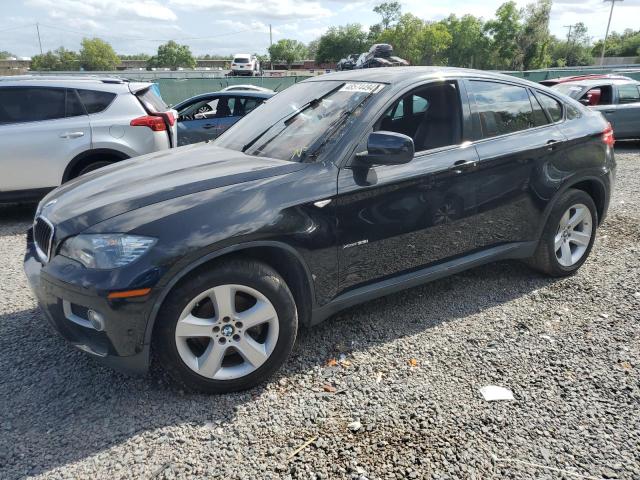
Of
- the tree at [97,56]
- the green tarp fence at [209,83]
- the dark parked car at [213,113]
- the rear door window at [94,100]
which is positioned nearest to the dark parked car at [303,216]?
the rear door window at [94,100]

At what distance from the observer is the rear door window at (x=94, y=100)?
6.17 m

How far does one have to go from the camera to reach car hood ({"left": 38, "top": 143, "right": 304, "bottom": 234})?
8.70ft

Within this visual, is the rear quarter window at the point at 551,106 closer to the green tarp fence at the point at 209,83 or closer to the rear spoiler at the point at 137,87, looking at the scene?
the rear spoiler at the point at 137,87

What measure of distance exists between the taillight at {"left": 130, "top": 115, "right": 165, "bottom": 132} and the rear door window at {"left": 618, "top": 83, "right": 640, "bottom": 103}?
9.98m

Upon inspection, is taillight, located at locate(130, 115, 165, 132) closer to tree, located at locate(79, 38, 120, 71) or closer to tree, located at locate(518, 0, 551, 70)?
tree, located at locate(518, 0, 551, 70)

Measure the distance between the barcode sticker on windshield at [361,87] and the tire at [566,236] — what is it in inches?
69.3

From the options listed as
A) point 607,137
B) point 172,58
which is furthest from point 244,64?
point 172,58

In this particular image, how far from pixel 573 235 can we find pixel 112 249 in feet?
11.7

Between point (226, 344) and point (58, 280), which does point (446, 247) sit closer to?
point (226, 344)

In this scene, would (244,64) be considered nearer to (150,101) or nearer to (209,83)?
(209,83)

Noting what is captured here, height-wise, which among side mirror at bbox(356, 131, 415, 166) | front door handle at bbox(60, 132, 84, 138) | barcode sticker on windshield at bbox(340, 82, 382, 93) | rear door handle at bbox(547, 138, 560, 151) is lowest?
front door handle at bbox(60, 132, 84, 138)

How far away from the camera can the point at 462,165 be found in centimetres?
336

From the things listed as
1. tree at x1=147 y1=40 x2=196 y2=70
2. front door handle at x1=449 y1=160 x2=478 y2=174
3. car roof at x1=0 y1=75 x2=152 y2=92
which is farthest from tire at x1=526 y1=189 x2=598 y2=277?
tree at x1=147 y1=40 x2=196 y2=70

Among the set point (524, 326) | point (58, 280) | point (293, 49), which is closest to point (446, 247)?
point (524, 326)
